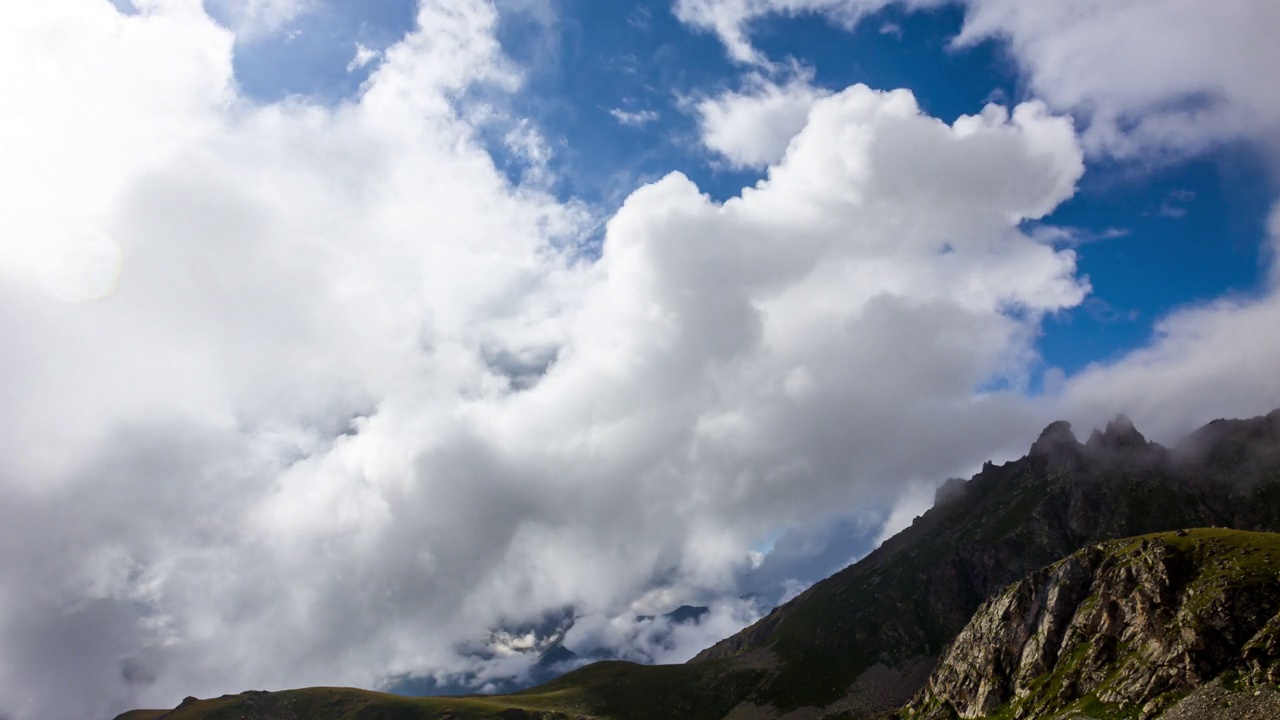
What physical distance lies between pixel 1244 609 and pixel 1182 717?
1311 inches

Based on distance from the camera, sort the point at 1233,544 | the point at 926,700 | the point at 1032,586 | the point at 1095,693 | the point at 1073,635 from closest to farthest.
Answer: the point at 1095,693, the point at 1233,544, the point at 1073,635, the point at 1032,586, the point at 926,700

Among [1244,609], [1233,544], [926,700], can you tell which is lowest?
[926,700]

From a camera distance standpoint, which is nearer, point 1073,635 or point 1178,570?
point 1178,570

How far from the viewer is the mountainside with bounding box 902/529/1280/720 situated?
118 m

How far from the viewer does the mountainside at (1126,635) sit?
11838 cm

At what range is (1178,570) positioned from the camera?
145875 millimetres

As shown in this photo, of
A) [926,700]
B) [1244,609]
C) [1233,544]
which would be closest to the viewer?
[1244,609]

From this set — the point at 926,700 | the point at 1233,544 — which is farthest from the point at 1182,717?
the point at 926,700

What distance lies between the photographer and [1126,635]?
143 meters

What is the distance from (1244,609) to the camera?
4872 inches

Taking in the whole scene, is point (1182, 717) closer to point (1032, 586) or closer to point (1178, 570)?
point (1178, 570)

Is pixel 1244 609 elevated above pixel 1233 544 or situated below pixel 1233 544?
below

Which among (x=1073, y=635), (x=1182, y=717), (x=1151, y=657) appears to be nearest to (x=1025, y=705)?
(x=1073, y=635)

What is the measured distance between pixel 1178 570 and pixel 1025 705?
4171cm
